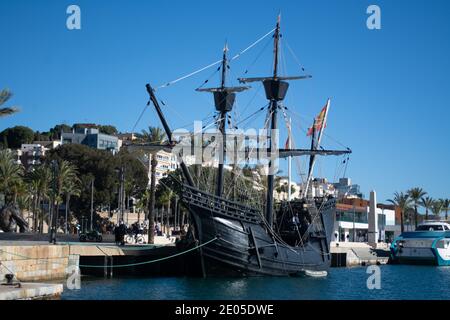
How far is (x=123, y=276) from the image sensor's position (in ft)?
125

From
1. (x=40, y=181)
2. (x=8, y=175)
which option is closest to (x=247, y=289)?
(x=8, y=175)

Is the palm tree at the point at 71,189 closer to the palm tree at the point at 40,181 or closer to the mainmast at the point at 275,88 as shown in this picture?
the palm tree at the point at 40,181

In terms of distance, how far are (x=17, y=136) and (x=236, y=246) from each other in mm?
124528

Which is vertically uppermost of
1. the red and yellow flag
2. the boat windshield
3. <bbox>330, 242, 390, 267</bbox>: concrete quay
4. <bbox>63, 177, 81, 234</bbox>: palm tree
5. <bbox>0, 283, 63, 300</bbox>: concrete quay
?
the red and yellow flag

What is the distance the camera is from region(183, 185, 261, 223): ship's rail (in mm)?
37719

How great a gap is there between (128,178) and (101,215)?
8.32m

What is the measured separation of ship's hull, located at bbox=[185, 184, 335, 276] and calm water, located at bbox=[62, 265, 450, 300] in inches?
38.8

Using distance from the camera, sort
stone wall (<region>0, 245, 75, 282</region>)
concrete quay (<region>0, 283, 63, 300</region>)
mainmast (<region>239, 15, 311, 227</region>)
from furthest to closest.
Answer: mainmast (<region>239, 15, 311, 227</region>), stone wall (<region>0, 245, 75, 282</region>), concrete quay (<region>0, 283, 63, 300</region>)

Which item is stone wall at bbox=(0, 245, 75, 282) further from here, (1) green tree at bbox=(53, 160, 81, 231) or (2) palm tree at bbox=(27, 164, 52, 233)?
(2) palm tree at bbox=(27, 164, 52, 233)

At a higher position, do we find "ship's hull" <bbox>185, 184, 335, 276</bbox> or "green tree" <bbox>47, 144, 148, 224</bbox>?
"green tree" <bbox>47, 144, 148, 224</bbox>

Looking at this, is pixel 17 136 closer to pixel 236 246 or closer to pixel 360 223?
pixel 360 223

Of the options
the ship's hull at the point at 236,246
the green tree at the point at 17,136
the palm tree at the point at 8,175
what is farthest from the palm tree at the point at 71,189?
the green tree at the point at 17,136

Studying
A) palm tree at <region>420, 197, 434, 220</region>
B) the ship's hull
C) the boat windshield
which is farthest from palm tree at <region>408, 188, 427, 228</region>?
the ship's hull

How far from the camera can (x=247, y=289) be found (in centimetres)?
3294
